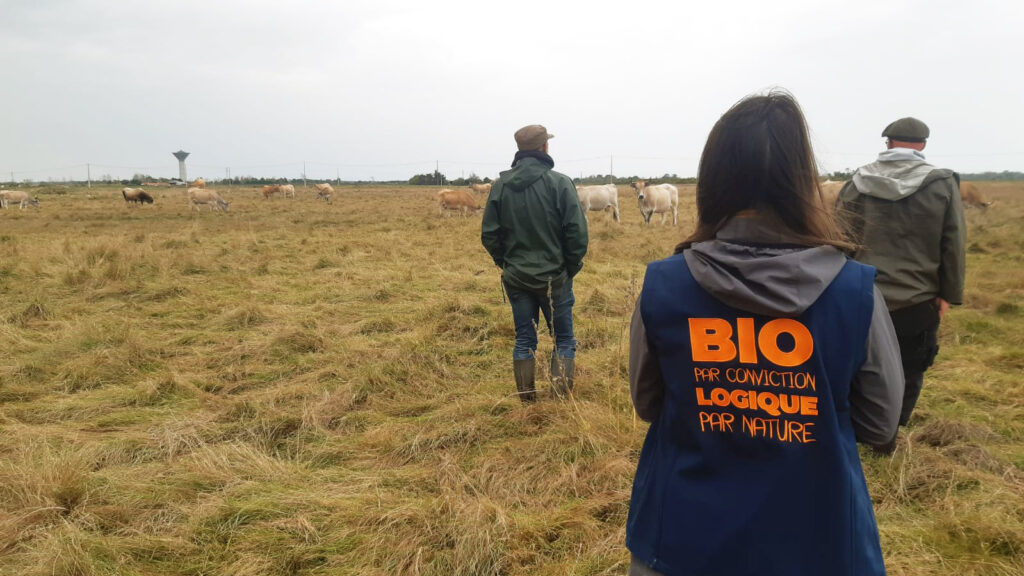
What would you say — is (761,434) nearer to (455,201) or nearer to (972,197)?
(455,201)

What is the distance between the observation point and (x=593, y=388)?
4.15 meters

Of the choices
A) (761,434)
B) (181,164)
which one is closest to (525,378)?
(761,434)

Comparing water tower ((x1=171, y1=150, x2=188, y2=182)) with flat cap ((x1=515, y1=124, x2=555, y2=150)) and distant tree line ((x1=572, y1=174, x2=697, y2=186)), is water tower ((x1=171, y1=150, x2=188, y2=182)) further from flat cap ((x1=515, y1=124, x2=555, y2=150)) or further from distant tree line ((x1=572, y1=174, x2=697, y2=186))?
flat cap ((x1=515, y1=124, x2=555, y2=150))

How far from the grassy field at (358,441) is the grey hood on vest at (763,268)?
1572 mm

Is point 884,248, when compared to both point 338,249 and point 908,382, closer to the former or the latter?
point 908,382

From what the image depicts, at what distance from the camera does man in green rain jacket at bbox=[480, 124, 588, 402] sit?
12.0 feet

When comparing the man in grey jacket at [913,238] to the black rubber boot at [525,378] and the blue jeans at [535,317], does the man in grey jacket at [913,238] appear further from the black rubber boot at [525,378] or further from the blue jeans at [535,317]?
the black rubber boot at [525,378]

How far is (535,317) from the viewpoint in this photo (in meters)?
3.90

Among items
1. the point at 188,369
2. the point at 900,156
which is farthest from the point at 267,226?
the point at 900,156

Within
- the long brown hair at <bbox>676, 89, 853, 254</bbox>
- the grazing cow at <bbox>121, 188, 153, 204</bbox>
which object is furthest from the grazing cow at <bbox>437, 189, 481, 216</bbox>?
the long brown hair at <bbox>676, 89, 853, 254</bbox>

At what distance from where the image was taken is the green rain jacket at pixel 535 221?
3.65 metres

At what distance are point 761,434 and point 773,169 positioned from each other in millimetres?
537

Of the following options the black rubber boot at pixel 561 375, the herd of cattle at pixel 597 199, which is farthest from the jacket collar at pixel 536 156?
the herd of cattle at pixel 597 199

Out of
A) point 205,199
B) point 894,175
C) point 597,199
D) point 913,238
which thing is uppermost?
point 205,199
